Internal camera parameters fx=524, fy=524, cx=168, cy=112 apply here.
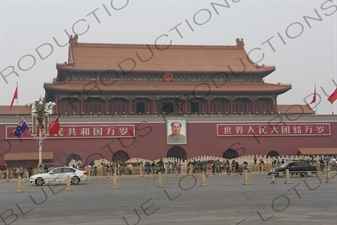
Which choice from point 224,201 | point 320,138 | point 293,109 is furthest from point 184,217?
point 293,109

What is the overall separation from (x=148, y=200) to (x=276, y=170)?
50.2 feet

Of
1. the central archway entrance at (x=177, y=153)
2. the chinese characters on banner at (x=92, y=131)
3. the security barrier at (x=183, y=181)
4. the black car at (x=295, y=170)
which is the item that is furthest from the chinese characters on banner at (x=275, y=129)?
the black car at (x=295, y=170)

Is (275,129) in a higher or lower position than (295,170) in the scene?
higher

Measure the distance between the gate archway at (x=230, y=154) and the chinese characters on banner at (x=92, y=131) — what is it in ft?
25.1

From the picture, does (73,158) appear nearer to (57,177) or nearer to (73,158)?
(73,158)

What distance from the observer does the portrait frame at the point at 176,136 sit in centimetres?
4025

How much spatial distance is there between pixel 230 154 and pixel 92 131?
11.3 m

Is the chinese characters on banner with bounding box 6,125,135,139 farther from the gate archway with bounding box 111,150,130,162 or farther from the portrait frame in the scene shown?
the portrait frame

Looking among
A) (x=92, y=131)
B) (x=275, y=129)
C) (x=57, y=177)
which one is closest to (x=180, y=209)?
(x=57, y=177)

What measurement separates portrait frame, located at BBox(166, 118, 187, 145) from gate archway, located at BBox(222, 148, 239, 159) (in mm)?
3645

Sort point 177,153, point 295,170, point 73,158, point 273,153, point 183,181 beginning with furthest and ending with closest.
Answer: point 273,153 < point 177,153 < point 73,158 < point 295,170 < point 183,181

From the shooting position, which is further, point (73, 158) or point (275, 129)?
point (275, 129)

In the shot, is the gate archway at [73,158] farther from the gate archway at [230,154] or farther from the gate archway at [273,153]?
the gate archway at [273,153]

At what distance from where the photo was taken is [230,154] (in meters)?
42.2
